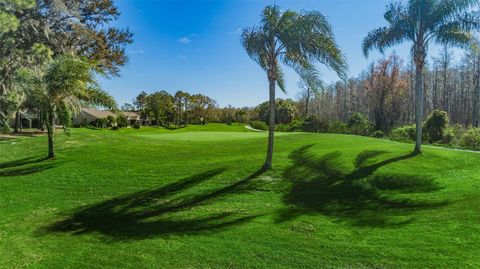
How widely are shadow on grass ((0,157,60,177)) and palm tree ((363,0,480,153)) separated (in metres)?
14.8

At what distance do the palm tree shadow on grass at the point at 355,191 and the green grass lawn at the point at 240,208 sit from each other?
0.03 metres

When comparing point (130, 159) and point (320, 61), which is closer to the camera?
point (320, 61)

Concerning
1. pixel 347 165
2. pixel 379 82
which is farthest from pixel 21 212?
pixel 379 82

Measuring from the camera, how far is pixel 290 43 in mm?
13266

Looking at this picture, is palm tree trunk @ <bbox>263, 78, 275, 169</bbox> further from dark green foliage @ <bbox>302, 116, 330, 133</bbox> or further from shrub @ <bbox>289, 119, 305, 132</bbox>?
shrub @ <bbox>289, 119, 305, 132</bbox>

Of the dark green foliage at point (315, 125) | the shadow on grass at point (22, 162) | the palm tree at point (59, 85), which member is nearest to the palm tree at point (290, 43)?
the palm tree at point (59, 85)

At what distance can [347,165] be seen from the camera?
12.9 m

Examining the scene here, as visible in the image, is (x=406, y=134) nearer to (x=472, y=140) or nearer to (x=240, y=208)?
(x=472, y=140)

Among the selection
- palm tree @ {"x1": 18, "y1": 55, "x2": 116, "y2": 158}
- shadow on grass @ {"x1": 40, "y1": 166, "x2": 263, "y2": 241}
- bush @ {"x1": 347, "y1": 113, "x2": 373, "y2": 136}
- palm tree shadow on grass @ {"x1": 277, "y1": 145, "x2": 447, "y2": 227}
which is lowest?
shadow on grass @ {"x1": 40, "y1": 166, "x2": 263, "y2": 241}

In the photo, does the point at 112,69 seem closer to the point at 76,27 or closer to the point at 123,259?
the point at 76,27

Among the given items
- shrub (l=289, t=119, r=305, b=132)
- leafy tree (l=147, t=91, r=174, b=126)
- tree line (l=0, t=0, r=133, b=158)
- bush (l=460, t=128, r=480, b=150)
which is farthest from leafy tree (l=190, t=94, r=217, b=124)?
bush (l=460, t=128, r=480, b=150)

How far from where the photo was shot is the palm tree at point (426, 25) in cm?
1428

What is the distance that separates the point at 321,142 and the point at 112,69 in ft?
62.4

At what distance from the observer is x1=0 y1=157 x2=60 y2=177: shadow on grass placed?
44.3 feet
